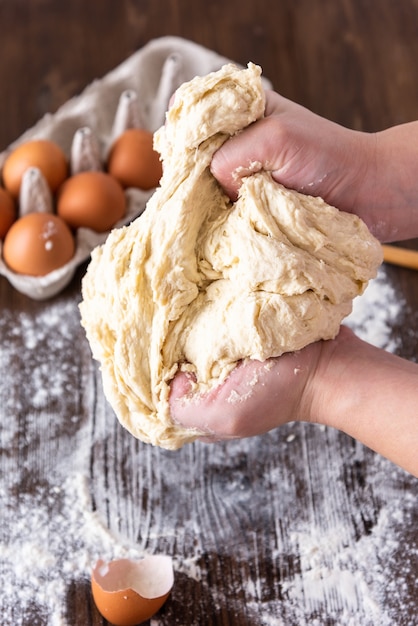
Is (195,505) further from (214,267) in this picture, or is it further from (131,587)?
(214,267)

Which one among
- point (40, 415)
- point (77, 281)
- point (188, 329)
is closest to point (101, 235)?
point (77, 281)

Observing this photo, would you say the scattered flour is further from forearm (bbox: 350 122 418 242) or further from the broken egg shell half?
forearm (bbox: 350 122 418 242)

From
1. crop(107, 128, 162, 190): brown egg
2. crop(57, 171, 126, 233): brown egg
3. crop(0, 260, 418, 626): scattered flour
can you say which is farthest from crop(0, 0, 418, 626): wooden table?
crop(107, 128, 162, 190): brown egg

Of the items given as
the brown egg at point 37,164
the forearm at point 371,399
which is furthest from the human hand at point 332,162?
the brown egg at point 37,164

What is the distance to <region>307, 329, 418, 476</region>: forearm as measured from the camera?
1104 mm

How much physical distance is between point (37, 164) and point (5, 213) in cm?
13

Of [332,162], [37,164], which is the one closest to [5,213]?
[37,164]

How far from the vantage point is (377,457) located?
142 cm

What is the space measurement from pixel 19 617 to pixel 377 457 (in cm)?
66

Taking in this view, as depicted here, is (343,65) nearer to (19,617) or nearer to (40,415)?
(40,415)

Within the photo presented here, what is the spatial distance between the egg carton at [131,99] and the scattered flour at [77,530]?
1.14 feet

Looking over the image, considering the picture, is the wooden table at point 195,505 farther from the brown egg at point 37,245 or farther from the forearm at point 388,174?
the forearm at point 388,174

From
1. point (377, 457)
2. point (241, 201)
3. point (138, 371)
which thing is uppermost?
point (241, 201)

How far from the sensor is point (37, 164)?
1649mm
